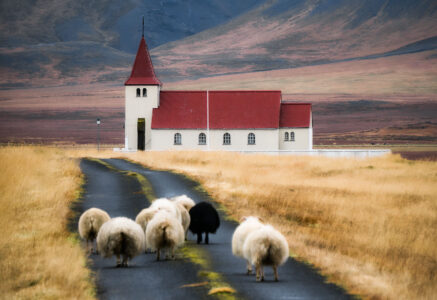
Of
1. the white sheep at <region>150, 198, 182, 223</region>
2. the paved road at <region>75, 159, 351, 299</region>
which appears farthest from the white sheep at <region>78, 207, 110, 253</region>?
the white sheep at <region>150, 198, 182, 223</region>

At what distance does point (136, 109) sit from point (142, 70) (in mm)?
4037

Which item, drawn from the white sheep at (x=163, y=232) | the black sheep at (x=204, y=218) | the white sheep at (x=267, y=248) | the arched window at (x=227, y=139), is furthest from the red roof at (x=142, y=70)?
the white sheep at (x=267, y=248)

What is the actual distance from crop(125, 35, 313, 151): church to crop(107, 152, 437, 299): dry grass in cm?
2159

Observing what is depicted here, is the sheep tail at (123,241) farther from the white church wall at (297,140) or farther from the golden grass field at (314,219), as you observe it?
the white church wall at (297,140)

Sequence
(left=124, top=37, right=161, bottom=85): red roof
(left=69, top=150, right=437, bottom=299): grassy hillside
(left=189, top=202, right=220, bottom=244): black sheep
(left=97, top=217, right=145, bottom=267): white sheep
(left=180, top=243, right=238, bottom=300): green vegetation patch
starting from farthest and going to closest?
1. (left=124, top=37, right=161, bottom=85): red roof
2. (left=189, top=202, right=220, bottom=244): black sheep
3. (left=69, top=150, right=437, bottom=299): grassy hillside
4. (left=97, top=217, right=145, bottom=267): white sheep
5. (left=180, top=243, right=238, bottom=300): green vegetation patch

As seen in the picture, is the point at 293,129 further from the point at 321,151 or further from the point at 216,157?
the point at 216,157

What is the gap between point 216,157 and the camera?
1922 inches

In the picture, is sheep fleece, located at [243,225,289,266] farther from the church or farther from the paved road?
the church

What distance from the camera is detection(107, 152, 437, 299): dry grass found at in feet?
47.1

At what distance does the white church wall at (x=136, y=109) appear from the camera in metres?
68.8

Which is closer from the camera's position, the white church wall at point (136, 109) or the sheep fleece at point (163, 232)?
the sheep fleece at point (163, 232)

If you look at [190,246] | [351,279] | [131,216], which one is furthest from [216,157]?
[351,279]

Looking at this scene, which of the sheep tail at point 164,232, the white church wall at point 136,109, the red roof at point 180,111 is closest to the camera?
the sheep tail at point 164,232

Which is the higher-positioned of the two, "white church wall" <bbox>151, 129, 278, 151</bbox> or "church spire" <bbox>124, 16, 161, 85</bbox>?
"church spire" <bbox>124, 16, 161, 85</bbox>
